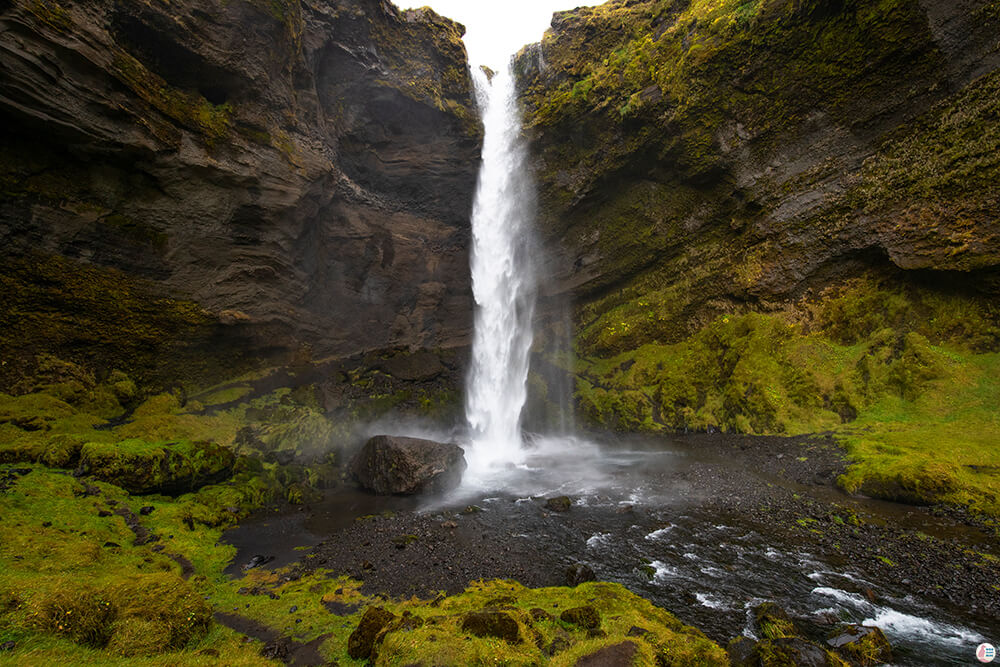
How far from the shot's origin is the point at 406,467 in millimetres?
15039

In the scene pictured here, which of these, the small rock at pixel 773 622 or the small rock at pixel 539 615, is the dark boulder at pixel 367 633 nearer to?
the small rock at pixel 539 615

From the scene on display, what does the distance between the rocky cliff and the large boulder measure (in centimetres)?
1233

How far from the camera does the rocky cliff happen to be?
612 inches

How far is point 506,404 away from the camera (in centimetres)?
2630

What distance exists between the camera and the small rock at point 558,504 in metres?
12.5

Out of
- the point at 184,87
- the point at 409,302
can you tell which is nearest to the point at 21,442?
the point at 184,87

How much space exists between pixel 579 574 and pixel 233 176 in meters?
20.2

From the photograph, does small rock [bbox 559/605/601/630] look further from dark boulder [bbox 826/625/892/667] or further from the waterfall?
the waterfall

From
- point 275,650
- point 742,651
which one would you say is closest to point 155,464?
point 275,650

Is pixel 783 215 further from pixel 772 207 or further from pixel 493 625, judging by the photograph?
pixel 493 625

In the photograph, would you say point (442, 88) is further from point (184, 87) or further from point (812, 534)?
point (812, 534)

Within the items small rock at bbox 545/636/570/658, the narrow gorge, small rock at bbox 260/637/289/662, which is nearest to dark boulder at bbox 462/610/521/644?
the narrow gorge

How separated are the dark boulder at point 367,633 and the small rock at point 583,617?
2.71 m

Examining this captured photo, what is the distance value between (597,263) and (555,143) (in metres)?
8.86
